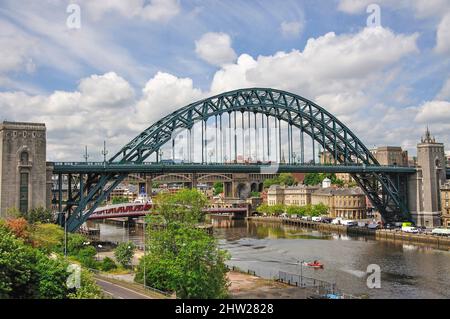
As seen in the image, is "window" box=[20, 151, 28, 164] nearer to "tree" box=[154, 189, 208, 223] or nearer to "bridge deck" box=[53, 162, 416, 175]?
"bridge deck" box=[53, 162, 416, 175]

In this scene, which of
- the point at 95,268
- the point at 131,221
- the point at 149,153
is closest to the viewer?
the point at 95,268

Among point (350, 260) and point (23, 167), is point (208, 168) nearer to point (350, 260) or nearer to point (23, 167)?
point (350, 260)

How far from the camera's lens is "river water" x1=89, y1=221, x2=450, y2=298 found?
38.8m

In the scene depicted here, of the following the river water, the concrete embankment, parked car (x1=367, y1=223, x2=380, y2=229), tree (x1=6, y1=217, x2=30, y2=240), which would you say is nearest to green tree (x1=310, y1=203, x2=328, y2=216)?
the concrete embankment

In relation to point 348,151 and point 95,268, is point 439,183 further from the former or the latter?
point 95,268

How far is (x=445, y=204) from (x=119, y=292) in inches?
2396

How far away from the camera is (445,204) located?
7462cm

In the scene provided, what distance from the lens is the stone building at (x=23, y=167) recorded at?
46.7 meters

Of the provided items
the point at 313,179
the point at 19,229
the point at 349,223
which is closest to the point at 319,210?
the point at 349,223

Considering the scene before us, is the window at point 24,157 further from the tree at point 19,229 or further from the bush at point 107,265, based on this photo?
the bush at point 107,265

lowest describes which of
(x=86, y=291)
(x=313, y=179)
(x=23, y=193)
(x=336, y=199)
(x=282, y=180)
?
(x=86, y=291)

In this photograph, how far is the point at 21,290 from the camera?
24656 millimetres
